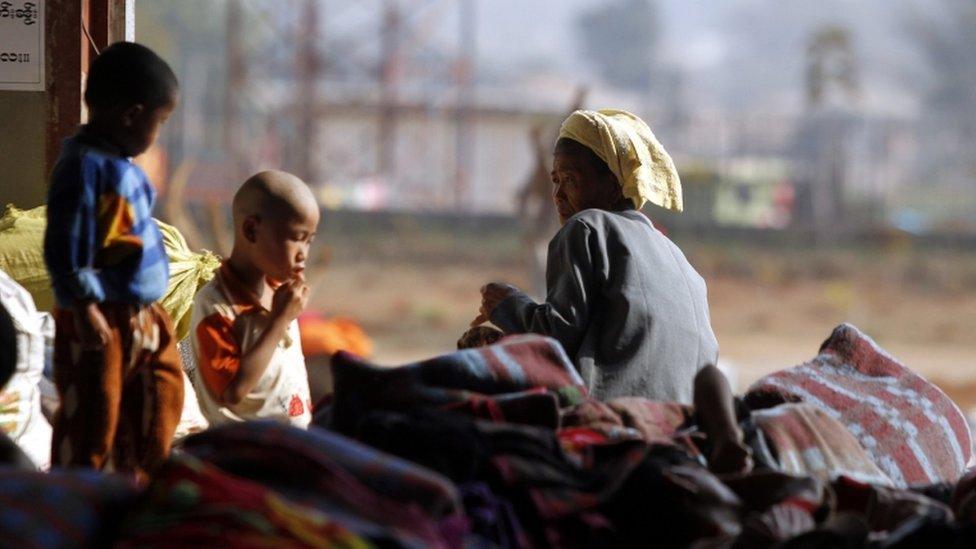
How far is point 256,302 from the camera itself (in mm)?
3793

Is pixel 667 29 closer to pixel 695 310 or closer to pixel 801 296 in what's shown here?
pixel 801 296

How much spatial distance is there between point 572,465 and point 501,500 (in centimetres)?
21

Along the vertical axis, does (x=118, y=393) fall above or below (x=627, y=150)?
below

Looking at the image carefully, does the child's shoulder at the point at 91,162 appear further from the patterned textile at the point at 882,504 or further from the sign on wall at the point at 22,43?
the sign on wall at the point at 22,43

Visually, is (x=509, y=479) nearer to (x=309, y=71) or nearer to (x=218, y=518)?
(x=218, y=518)

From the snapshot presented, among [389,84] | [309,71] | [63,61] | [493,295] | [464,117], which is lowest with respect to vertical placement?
[464,117]

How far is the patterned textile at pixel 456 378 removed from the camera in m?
3.13

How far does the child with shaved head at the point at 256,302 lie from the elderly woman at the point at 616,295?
2.12ft

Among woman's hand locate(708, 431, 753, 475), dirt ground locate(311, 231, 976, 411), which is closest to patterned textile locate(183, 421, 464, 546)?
woman's hand locate(708, 431, 753, 475)

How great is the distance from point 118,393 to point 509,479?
41.5 inches

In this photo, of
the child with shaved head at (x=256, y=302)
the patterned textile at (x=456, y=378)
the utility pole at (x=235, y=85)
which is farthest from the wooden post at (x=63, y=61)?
the utility pole at (x=235, y=85)

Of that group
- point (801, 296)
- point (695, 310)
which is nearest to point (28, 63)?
point (695, 310)

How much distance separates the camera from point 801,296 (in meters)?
28.4

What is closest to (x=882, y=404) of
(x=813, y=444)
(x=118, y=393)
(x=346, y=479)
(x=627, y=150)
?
(x=813, y=444)
